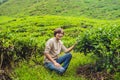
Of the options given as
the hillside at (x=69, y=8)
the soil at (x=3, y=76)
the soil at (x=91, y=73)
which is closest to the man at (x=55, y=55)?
the soil at (x=91, y=73)

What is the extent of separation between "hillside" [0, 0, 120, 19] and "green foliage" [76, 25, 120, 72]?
111 feet

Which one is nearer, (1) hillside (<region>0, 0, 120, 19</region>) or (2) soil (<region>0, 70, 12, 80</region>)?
(2) soil (<region>0, 70, 12, 80</region>)

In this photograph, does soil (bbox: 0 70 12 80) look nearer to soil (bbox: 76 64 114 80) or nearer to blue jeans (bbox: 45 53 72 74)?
blue jeans (bbox: 45 53 72 74)

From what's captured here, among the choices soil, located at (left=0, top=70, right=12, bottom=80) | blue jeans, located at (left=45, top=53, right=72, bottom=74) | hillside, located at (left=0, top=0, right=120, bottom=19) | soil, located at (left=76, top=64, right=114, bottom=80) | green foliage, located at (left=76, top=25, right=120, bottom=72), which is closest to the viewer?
soil, located at (left=0, top=70, right=12, bottom=80)

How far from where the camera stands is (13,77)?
1041 centimetres

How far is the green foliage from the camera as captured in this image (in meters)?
10.3

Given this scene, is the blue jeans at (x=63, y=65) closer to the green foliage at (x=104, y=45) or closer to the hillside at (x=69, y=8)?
the green foliage at (x=104, y=45)

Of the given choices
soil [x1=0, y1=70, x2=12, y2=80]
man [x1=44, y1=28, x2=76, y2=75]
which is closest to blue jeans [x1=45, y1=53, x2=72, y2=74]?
man [x1=44, y1=28, x2=76, y2=75]

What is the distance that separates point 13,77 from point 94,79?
253 centimetres

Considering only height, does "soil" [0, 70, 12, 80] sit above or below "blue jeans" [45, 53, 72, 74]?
above

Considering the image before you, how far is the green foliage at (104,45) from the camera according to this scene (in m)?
10.3

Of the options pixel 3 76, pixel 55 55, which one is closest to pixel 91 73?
pixel 55 55

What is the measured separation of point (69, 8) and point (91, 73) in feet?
139

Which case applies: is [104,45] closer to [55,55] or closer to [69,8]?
[55,55]
